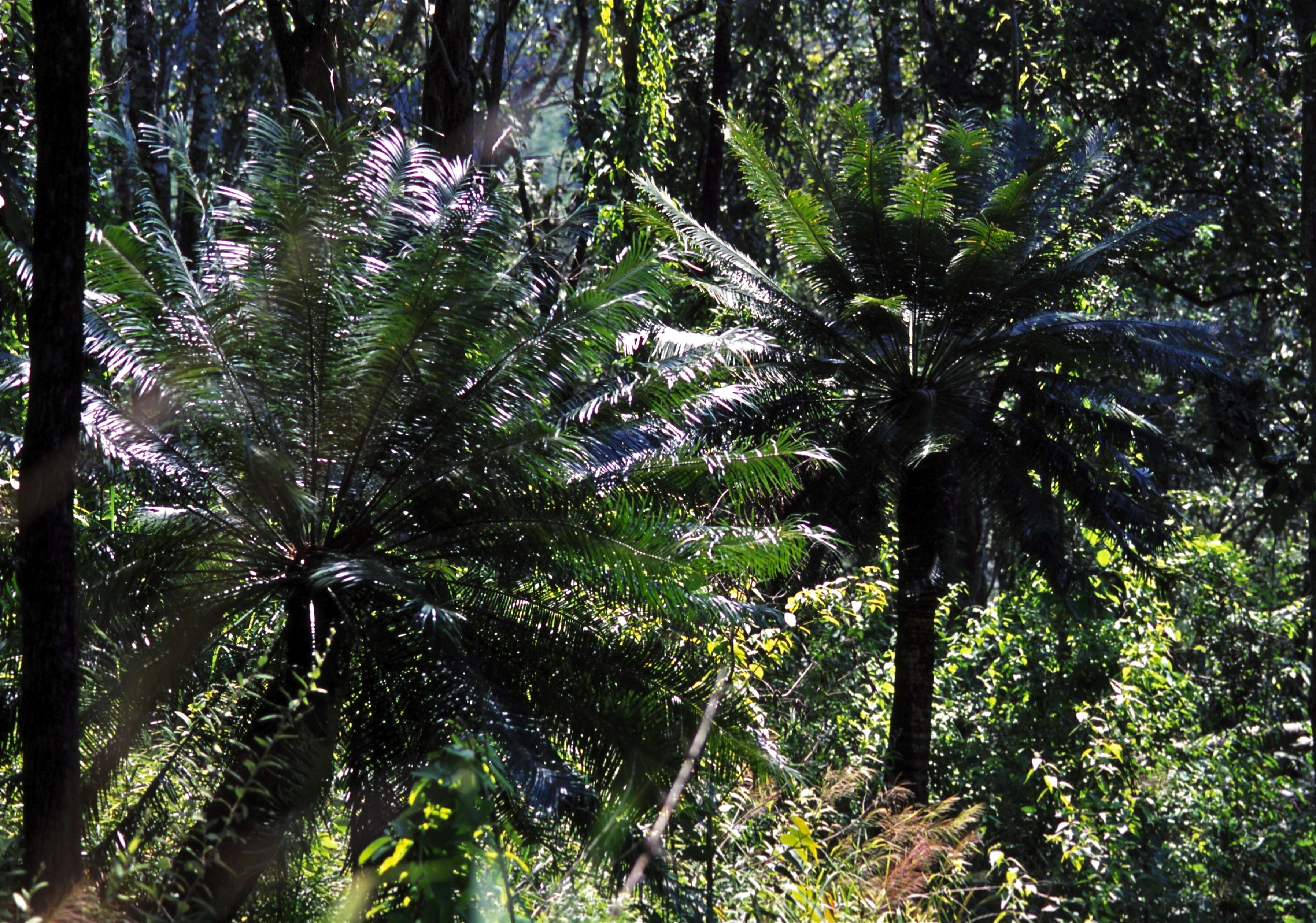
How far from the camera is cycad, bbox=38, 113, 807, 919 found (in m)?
5.25

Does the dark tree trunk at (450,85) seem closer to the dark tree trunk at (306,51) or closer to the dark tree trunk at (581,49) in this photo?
the dark tree trunk at (306,51)

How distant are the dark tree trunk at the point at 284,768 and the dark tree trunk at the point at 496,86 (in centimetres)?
637

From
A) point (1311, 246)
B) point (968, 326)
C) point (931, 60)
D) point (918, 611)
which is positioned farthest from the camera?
point (931, 60)

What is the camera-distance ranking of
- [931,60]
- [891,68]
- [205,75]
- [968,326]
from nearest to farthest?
[968,326] → [205,75] → [931,60] → [891,68]

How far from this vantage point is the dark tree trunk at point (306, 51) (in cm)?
868

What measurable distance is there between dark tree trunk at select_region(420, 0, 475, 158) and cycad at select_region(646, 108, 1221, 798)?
62.1 inches

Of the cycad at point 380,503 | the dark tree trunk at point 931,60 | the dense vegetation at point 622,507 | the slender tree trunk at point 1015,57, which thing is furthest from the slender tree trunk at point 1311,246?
the cycad at point 380,503

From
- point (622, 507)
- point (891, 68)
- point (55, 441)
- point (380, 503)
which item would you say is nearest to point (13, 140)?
point (380, 503)

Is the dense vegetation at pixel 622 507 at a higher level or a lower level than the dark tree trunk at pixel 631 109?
lower

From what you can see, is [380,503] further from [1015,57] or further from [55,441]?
[1015,57]

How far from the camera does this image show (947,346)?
30.5ft

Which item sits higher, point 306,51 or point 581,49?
point 581,49

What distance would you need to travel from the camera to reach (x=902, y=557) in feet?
31.3

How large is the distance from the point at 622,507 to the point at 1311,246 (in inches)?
340
